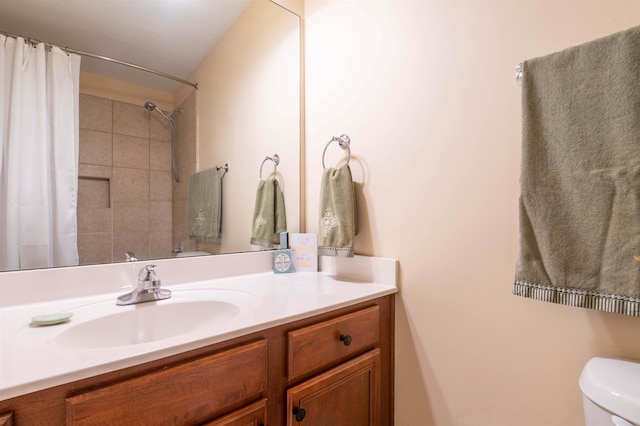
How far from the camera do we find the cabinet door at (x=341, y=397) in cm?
80

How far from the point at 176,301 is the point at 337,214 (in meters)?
0.65

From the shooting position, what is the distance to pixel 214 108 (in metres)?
1.30

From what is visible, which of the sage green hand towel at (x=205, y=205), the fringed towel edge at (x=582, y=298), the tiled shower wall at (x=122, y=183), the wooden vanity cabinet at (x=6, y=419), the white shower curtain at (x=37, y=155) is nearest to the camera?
the wooden vanity cabinet at (x=6, y=419)

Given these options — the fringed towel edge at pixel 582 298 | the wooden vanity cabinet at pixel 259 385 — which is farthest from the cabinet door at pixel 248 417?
the fringed towel edge at pixel 582 298

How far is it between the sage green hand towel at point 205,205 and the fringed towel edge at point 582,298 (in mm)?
1104

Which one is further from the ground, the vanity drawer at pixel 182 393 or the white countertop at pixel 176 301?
the white countertop at pixel 176 301

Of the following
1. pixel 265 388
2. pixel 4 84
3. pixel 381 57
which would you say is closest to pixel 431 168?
pixel 381 57

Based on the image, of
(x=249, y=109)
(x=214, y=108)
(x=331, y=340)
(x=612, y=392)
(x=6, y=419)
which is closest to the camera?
(x=6, y=419)

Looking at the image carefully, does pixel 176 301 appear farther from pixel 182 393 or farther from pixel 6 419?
pixel 6 419

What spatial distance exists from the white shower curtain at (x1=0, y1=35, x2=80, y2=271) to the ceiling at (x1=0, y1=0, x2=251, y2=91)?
60 millimetres

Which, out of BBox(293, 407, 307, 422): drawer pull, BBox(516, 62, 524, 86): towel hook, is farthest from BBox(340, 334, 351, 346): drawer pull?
BBox(516, 62, 524, 86): towel hook

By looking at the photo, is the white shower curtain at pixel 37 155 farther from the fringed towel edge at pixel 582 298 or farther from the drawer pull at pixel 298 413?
the fringed towel edge at pixel 582 298

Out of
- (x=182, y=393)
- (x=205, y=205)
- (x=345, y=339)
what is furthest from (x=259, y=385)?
(x=205, y=205)

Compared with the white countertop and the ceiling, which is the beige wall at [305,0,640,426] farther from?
the ceiling
